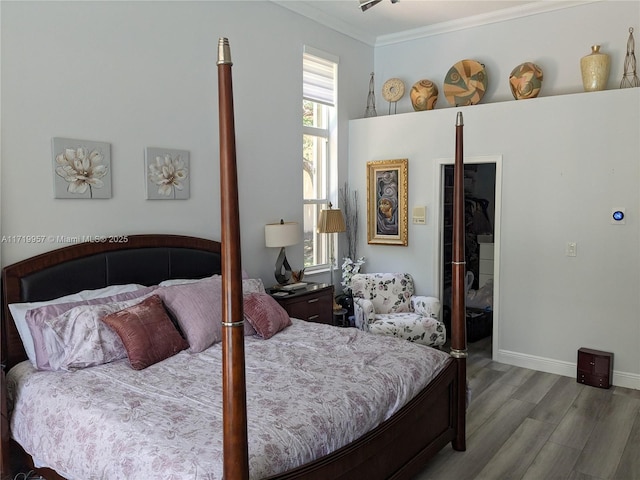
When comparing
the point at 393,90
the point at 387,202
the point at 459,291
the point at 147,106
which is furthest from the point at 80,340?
the point at 393,90

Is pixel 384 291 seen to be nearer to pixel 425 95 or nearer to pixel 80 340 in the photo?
pixel 425 95

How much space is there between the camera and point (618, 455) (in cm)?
300

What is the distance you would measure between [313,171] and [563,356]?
294 centimetres

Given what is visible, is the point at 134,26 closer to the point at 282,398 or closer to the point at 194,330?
the point at 194,330

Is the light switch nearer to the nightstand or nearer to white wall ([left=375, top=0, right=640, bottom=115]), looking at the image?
white wall ([left=375, top=0, right=640, bottom=115])

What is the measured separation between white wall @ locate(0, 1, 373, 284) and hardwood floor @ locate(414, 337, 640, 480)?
215 centimetres

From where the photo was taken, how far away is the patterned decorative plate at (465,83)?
484cm

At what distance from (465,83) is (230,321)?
4246mm

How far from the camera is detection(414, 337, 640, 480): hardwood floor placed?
2844 millimetres

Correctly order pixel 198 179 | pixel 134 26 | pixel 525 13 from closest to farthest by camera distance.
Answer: pixel 134 26 → pixel 198 179 → pixel 525 13

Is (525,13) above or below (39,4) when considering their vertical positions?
above

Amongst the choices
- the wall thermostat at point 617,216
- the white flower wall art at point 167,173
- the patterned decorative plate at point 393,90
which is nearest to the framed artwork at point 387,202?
the patterned decorative plate at point 393,90

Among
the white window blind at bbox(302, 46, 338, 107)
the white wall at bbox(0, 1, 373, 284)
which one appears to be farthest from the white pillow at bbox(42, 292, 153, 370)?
the white window blind at bbox(302, 46, 338, 107)

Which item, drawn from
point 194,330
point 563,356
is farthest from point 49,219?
point 563,356
